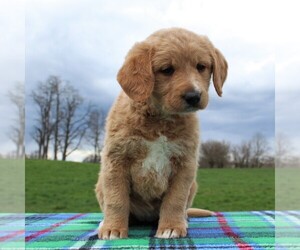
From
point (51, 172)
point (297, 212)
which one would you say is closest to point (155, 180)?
point (297, 212)

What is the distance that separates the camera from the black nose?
207 cm

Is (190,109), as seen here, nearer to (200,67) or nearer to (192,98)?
(192,98)

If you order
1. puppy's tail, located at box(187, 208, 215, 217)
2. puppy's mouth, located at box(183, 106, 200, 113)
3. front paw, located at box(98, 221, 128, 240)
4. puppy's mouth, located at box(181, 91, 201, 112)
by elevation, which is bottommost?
puppy's tail, located at box(187, 208, 215, 217)

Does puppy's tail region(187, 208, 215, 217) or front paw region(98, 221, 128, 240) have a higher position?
front paw region(98, 221, 128, 240)

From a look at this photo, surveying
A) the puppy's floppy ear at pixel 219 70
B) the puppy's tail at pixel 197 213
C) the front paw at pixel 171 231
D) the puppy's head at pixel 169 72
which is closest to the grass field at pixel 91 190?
the puppy's tail at pixel 197 213

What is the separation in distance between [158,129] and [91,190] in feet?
17.3

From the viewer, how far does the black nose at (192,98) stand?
207cm

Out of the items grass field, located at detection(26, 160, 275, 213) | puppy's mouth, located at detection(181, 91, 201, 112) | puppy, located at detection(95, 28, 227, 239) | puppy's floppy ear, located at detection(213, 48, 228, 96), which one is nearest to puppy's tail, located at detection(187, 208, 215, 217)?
puppy, located at detection(95, 28, 227, 239)

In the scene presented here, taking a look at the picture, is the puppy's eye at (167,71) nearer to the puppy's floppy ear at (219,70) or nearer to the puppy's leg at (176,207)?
the puppy's floppy ear at (219,70)

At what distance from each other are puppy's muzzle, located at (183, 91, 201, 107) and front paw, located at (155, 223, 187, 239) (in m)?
0.65

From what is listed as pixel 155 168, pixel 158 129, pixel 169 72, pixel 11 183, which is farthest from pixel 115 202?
pixel 11 183

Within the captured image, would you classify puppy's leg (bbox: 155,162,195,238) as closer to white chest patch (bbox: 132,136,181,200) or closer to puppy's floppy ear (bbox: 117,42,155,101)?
white chest patch (bbox: 132,136,181,200)

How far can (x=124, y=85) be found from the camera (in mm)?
2166

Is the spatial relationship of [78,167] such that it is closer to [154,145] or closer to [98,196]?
[98,196]
